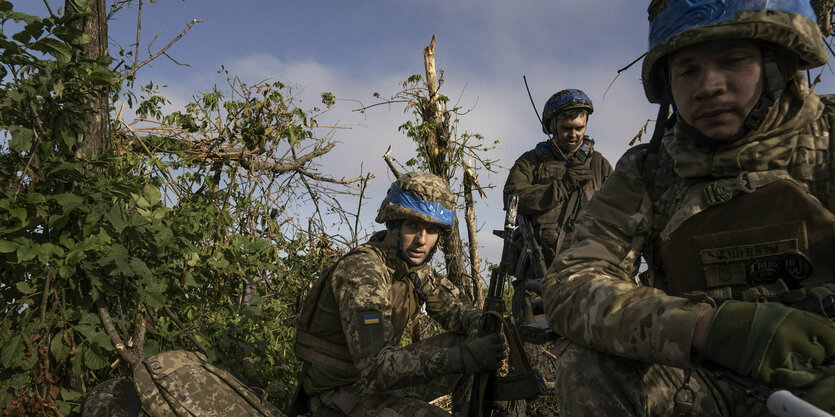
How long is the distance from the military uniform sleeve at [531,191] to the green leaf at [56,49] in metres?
4.18

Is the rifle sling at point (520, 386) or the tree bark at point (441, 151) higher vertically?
the tree bark at point (441, 151)

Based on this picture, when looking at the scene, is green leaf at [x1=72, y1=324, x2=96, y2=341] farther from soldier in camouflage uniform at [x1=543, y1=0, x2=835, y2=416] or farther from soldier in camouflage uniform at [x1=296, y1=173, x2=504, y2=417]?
soldier in camouflage uniform at [x1=543, y1=0, x2=835, y2=416]

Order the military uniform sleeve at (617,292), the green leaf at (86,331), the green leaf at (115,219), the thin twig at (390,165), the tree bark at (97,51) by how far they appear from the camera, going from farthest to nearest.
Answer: the thin twig at (390,165) < the tree bark at (97,51) < the green leaf at (86,331) < the green leaf at (115,219) < the military uniform sleeve at (617,292)

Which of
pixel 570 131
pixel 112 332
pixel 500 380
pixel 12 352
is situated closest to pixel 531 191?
pixel 570 131

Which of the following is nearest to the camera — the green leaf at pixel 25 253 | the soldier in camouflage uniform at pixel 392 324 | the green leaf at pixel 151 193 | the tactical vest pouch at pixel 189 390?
the tactical vest pouch at pixel 189 390

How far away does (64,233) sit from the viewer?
3250 mm

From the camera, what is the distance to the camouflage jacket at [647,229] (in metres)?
1.61

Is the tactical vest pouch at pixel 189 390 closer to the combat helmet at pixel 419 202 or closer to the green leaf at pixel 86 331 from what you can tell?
the green leaf at pixel 86 331

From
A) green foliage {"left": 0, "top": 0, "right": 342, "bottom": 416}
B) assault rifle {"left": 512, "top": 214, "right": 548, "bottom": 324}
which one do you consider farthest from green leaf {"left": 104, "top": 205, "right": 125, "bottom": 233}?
assault rifle {"left": 512, "top": 214, "right": 548, "bottom": 324}

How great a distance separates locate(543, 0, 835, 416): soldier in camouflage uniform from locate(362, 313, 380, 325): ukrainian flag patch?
4.53 feet

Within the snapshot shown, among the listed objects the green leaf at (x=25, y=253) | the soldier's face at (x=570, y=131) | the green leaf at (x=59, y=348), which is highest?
the soldier's face at (x=570, y=131)

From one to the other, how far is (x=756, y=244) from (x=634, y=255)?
0.38 metres

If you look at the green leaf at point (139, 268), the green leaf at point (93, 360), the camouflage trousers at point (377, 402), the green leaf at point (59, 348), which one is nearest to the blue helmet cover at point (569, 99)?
the camouflage trousers at point (377, 402)

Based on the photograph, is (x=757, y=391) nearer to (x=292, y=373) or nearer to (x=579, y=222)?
(x=579, y=222)
